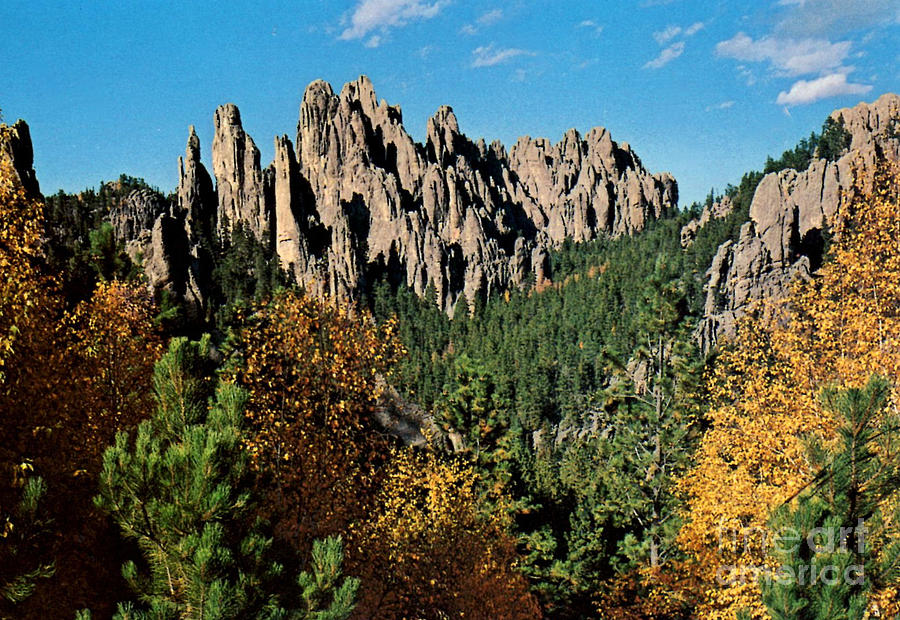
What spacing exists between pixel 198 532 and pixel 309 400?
6.95 meters

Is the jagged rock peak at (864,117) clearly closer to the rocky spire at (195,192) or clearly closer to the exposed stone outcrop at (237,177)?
the exposed stone outcrop at (237,177)

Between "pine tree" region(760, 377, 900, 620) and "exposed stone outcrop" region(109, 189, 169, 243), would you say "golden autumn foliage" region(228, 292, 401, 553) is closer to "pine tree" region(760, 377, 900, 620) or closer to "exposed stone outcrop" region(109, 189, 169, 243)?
"pine tree" region(760, 377, 900, 620)

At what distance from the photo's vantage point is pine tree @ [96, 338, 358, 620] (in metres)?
6.27

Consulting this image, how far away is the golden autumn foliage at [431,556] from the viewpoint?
16016mm

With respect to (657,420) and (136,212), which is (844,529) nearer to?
(657,420)

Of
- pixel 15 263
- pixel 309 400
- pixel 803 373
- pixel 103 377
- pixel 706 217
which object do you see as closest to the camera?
pixel 15 263

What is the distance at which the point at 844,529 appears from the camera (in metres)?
7.04

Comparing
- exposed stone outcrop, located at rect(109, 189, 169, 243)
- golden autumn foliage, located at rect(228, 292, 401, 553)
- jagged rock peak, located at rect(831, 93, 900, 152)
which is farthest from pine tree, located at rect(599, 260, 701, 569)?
jagged rock peak, located at rect(831, 93, 900, 152)

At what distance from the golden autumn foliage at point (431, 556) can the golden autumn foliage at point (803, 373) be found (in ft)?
24.9

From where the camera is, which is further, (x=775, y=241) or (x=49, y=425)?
(x=775, y=241)

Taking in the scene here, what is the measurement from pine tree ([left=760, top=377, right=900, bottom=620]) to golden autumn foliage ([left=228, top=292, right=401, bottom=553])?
29.2 feet

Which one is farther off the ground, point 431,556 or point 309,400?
point 309,400

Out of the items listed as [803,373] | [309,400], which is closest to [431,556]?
[309,400]

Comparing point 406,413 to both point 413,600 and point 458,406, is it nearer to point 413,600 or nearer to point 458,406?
point 458,406
